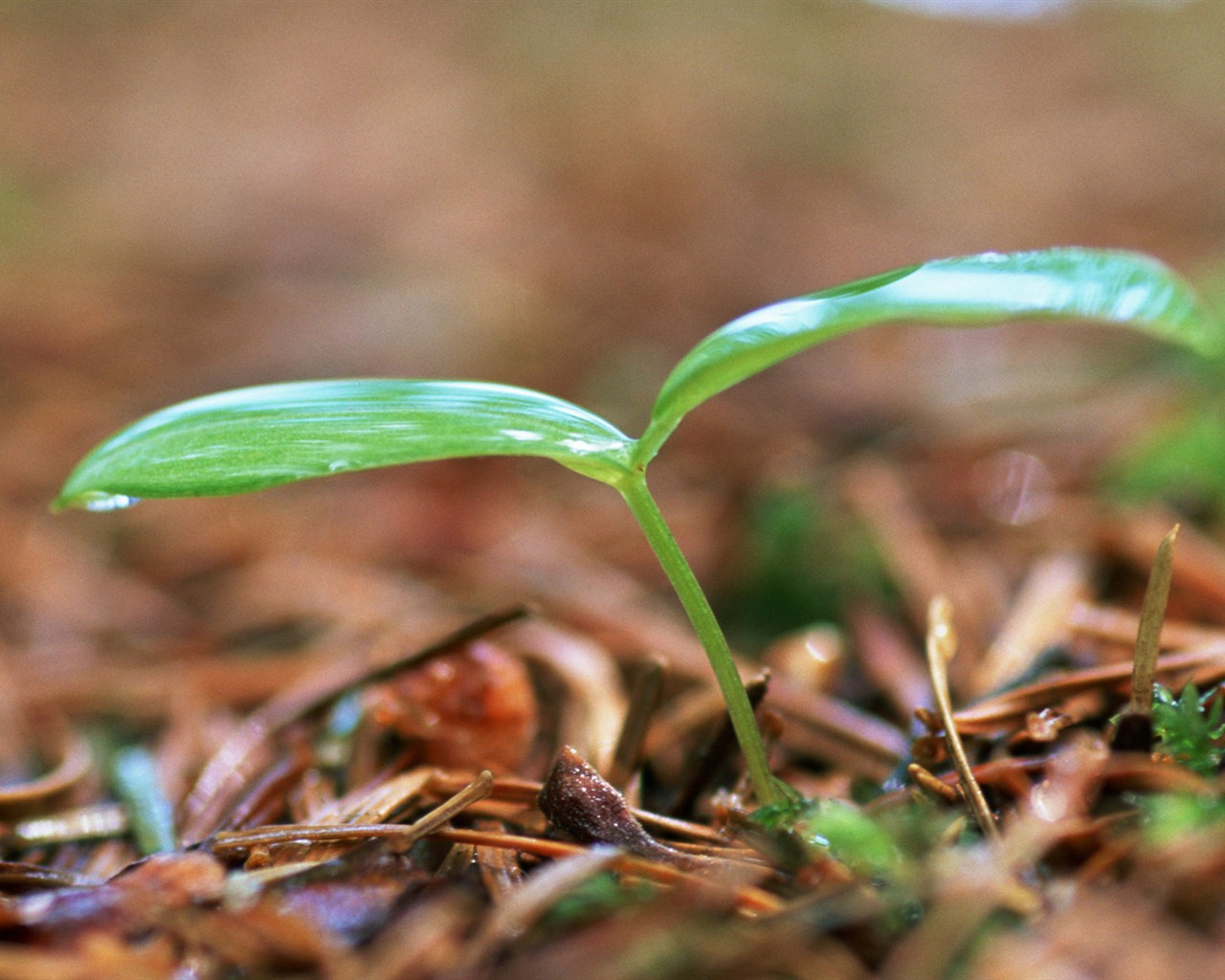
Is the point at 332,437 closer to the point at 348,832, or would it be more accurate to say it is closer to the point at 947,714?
the point at 348,832

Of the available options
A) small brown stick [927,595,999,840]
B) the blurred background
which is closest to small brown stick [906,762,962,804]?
small brown stick [927,595,999,840]

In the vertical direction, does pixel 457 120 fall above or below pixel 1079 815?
above

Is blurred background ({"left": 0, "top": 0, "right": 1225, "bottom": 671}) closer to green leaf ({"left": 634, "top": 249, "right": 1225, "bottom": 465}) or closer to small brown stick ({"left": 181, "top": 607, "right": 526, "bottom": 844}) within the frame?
small brown stick ({"left": 181, "top": 607, "right": 526, "bottom": 844})

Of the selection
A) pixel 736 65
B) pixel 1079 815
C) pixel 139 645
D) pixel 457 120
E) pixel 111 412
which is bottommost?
pixel 139 645

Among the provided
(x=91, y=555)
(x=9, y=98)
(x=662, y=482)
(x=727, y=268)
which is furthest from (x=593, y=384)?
(x=9, y=98)

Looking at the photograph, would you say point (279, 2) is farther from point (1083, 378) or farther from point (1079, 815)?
point (1079, 815)

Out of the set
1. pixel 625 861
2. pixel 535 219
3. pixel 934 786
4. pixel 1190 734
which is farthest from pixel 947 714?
pixel 535 219
